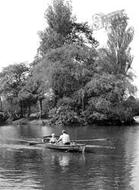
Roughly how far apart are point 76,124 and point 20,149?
1243 inches

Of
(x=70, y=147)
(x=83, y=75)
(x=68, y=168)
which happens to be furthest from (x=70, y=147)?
(x=83, y=75)

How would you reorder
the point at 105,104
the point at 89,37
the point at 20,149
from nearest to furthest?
1. the point at 20,149
2. the point at 105,104
3. the point at 89,37

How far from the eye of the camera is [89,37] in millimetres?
77875

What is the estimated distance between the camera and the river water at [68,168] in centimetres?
Answer: 2152

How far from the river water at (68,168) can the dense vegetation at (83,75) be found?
91.8 feet

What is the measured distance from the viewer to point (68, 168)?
2661 centimetres

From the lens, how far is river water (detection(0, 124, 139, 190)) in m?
21.5

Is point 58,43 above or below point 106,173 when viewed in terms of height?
above

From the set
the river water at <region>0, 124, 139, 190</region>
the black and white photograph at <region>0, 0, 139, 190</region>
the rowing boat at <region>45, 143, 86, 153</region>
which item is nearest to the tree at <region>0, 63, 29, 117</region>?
the black and white photograph at <region>0, 0, 139, 190</region>

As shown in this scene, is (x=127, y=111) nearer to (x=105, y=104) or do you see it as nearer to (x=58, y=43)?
(x=105, y=104)

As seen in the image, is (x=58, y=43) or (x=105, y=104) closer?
(x=105, y=104)

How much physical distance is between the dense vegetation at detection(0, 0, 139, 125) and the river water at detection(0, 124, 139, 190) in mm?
27967

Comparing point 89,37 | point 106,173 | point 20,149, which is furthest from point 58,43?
point 106,173

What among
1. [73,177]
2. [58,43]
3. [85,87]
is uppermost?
[58,43]
